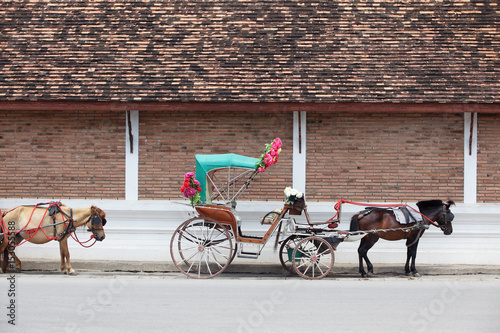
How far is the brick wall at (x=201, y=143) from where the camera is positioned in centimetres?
1209

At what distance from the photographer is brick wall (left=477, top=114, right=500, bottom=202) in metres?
12.0

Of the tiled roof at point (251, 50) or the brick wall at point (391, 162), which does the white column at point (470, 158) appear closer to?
the brick wall at point (391, 162)

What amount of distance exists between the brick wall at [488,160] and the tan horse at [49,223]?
763 centimetres

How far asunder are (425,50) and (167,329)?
8623 millimetres

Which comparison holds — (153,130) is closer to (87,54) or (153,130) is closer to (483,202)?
(87,54)

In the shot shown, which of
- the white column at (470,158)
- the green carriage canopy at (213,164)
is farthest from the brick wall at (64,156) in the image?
the white column at (470,158)

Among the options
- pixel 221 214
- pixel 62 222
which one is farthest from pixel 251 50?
pixel 62 222

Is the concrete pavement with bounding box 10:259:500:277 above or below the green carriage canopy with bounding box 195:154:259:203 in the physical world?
below

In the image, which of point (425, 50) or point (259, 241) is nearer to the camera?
point (259, 241)

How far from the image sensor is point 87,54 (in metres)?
12.5

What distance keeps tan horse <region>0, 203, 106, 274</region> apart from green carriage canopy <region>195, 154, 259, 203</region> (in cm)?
191

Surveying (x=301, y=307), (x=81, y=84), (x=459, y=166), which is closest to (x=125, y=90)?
(x=81, y=84)

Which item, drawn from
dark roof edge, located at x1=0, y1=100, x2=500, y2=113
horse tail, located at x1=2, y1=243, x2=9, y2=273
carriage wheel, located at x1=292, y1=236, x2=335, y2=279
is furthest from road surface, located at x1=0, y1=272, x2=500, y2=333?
dark roof edge, located at x1=0, y1=100, x2=500, y2=113

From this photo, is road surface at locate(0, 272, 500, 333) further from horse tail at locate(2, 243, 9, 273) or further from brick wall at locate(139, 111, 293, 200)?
brick wall at locate(139, 111, 293, 200)
